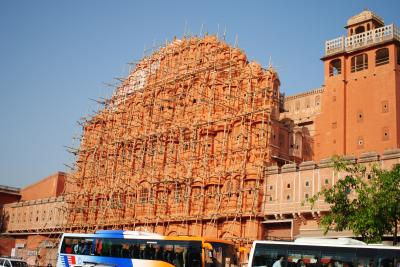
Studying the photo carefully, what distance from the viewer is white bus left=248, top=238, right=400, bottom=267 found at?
18.8 m

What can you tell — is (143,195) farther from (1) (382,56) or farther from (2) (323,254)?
(2) (323,254)

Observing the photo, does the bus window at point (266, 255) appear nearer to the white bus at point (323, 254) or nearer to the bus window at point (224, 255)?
the white bus at point (323, 254)

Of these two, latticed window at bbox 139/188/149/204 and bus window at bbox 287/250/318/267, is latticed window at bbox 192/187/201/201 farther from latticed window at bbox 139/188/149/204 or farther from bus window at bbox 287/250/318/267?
bus window at bbox 287/250/318/267

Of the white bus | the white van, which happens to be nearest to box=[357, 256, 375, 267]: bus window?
the white bus

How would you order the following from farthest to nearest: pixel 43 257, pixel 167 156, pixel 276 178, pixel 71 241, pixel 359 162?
pixel 43 257 < pixel 167 156 < pixel 276 178 < pixel 359 162 < pixel 71 241

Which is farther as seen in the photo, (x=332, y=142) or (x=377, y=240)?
(x=332, y=142)

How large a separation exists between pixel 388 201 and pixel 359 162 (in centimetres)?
1117

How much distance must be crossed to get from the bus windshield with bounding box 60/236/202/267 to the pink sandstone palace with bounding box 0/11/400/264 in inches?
540

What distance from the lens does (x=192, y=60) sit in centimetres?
5466

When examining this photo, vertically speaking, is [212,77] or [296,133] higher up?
[212,77]

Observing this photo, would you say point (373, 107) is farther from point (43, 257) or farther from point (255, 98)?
point (43, 257)

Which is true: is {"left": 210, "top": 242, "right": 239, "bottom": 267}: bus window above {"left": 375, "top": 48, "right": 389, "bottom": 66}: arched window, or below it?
below

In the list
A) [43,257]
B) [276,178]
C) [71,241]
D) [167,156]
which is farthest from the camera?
[43,257]

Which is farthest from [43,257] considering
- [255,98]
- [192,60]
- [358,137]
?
[358,137]
